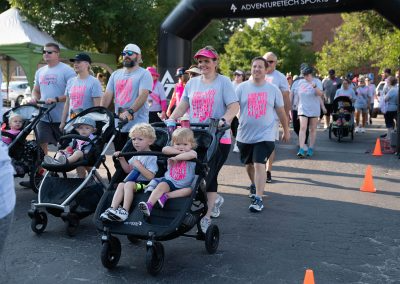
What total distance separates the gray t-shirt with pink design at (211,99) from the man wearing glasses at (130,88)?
37.9 inches

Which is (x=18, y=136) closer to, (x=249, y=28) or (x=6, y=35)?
(x=6, y=35)

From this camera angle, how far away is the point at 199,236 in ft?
16.3

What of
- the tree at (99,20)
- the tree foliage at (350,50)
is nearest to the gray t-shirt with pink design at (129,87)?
the tree at (99,20)

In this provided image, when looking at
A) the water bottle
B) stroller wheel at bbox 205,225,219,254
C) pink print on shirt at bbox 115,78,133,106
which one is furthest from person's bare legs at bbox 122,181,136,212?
pink print on shirt at bbox 115,78,133,106

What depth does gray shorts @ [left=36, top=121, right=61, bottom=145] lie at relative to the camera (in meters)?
7.60

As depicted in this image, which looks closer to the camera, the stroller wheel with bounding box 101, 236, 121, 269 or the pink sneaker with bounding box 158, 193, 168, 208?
the stroller wheel with bounding box 101, 236, 121, 269

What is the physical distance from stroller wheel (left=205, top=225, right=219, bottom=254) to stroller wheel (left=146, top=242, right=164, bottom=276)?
1.89 feet

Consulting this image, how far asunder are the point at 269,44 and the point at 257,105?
34.9 m

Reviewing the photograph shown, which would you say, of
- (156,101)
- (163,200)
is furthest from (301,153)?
(163,200)

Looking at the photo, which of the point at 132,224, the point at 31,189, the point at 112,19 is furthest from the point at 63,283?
the point at 112,19

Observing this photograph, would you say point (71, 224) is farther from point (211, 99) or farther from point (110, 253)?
point (211, 99)

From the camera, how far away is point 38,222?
5566 millimetres

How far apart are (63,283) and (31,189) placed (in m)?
3.75

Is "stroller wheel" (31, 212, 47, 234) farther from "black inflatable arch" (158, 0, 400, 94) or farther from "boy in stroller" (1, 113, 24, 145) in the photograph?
"black inflatable arch" (158, 0, 400, 94)
